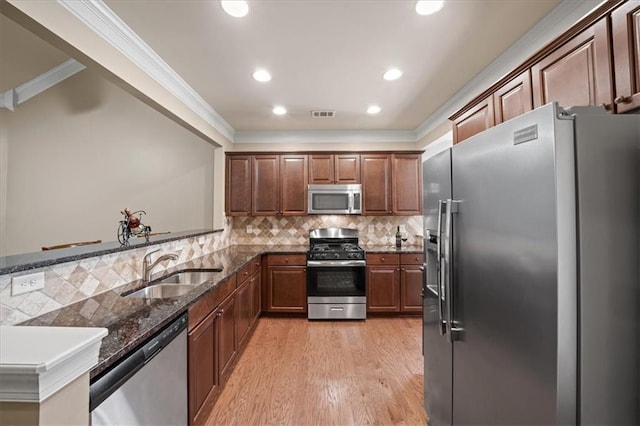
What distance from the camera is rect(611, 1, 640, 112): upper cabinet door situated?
1.00 meters

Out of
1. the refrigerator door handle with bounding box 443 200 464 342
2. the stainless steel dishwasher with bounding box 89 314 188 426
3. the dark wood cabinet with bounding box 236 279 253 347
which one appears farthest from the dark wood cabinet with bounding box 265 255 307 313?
the refrigerator door handle with bounding box 443 200 464 342

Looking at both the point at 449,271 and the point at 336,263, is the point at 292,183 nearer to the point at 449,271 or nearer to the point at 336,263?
the point at 336,263

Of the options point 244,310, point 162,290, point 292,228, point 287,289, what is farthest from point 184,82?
point 287,289

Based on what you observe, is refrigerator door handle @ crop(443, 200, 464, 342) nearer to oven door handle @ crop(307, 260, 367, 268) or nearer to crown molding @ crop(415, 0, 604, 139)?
crown molding @ crop(415, 0, 604, 139)

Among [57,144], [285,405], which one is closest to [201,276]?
[285,405]

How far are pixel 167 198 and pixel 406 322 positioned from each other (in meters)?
4.01

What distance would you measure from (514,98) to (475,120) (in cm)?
42

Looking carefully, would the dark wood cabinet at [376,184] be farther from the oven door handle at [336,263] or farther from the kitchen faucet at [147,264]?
the kitchen faucet at [147,264]

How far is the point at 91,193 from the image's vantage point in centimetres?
415

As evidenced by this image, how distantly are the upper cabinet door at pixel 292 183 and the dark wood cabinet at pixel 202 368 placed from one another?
2.28 metres

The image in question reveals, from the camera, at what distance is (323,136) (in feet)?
14.4

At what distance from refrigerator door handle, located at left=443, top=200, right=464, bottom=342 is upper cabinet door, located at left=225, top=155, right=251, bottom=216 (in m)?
3.22

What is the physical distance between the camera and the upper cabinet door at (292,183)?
409 cm

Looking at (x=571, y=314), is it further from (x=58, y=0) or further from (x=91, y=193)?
(x=91, y=193)
